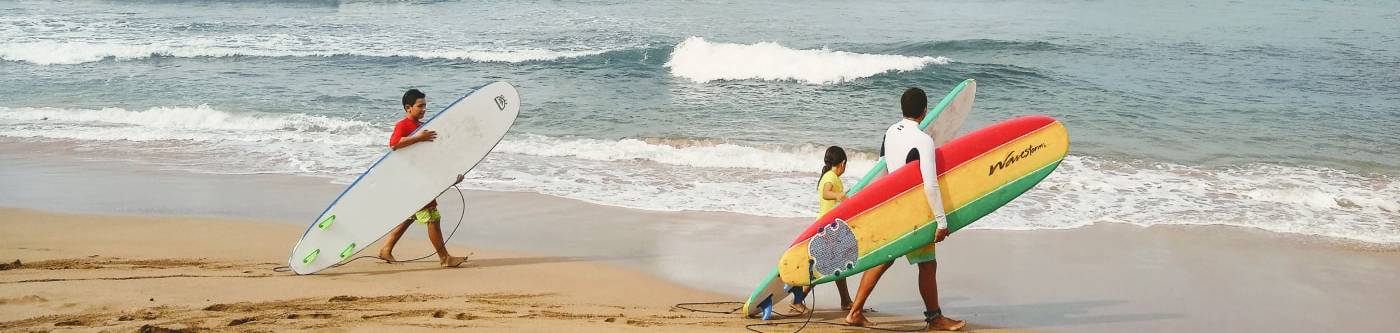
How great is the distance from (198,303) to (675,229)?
346 centimetres

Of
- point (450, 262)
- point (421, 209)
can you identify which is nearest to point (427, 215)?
point (421, 209)

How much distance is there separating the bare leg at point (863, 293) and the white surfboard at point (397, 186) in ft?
9.08

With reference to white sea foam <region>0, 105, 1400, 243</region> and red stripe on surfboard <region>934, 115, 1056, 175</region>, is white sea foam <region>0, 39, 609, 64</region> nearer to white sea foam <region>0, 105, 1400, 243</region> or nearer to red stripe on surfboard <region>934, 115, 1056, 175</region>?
white sea foam <region>0, 105, 1400, 243</region>

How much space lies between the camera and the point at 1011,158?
4.91 metres

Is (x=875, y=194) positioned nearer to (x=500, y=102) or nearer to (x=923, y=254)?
(x=923, y=254)

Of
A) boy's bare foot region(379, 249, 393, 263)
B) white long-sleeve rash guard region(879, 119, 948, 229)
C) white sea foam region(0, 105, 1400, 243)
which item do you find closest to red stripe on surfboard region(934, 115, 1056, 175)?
white long-sleeve rash guard region(879, 119, 948, 229)

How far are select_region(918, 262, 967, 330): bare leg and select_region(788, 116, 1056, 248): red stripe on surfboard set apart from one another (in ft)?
1.31

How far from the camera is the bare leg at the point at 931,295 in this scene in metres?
4.75

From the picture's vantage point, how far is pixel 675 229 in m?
7.44

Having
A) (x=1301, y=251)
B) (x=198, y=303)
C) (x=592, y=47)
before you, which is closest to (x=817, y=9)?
(x=592, y=47)

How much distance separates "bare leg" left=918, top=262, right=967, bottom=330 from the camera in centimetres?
475

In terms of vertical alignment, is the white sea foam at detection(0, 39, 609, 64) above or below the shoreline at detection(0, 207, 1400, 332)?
above

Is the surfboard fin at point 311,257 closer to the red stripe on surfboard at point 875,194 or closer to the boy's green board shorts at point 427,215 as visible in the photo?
the boy's green board shorts at point 427,215

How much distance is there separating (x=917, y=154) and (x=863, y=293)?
0.77m
